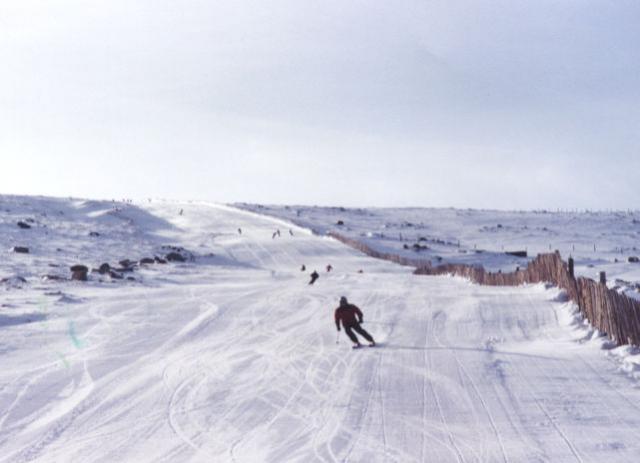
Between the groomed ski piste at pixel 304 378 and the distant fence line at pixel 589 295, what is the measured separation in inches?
16.4

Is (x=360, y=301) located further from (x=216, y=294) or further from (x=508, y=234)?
(x=508, y=234)

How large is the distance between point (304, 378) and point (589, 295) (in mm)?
8334

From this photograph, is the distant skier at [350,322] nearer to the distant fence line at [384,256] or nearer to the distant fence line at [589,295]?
the distant fence line at [589,295]

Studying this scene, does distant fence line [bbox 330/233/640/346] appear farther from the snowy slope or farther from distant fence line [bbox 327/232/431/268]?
the snowy slope

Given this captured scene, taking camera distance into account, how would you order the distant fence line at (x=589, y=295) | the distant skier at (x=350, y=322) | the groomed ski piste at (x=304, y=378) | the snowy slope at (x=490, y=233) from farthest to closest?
1. the snowy slope at (x=490, y=233)
2. the distant skier at (x=350, y=322)
3. the distant fence line at (x=589, y=295)
4. the groomed ski piste at (x=304, y=378)

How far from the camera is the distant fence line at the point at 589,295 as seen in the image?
14758 mm

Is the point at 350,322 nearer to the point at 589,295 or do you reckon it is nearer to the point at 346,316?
the point at 346,316

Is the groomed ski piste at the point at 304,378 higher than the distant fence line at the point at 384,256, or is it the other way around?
the groomed ski piste at the point at 304,378

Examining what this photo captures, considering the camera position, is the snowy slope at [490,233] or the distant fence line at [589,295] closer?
the distant fence line at [589,295]

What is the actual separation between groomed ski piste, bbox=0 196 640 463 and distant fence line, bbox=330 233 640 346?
1.37 ft

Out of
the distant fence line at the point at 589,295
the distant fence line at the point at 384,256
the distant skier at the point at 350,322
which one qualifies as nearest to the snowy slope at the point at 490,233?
the distant fence line at the point at 384,256

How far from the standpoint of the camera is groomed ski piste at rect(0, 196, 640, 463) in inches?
376

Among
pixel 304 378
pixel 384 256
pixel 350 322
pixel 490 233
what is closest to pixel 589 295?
pixel 350 322

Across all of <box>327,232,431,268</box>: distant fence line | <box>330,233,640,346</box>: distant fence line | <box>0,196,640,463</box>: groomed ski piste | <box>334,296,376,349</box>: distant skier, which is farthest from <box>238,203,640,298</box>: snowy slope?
<box>334,296,376,349</box>: distant skier
